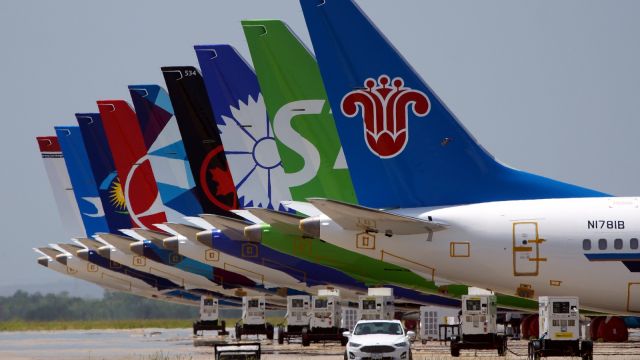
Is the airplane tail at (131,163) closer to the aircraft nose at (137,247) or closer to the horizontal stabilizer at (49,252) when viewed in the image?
the aircraft nose at (137,247)

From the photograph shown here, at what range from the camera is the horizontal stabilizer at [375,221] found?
1206 inches

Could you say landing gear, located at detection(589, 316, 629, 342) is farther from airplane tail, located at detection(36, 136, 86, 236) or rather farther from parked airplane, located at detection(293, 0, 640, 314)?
airplane tail, located at detection(36, 136, 86, 236)

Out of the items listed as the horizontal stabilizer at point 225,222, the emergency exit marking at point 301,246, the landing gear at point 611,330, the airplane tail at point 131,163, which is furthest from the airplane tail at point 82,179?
the emergency exit marking at point 301,246

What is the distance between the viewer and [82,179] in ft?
249

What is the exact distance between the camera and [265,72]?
3928 centimetres

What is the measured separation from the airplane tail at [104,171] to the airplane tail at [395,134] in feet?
116

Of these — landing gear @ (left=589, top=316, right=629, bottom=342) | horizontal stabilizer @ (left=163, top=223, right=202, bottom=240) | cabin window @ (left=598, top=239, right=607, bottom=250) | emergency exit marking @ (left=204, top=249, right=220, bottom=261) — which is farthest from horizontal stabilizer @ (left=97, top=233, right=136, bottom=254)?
cabin window @ (left=598, top=239, right=607, bottom=250)

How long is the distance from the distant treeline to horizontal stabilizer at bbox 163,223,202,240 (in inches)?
3718

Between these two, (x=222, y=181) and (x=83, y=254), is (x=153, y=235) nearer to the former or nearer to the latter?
(x=222, y=181)

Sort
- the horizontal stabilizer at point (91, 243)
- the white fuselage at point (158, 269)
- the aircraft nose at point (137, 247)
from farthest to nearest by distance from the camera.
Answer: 1. the horizontal stabilizer at point (91, 243)
2. the white fuselage at point (158, 269)
3. the aircraft nose at point (137, 247)

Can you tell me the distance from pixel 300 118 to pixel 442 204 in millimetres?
9786

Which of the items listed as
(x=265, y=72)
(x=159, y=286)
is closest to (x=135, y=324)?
(x=159, y=286)

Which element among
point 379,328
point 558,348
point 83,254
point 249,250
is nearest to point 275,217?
point 379,328

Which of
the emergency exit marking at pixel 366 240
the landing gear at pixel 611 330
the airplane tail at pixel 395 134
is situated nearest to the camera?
the emergency exit marking at pixel 366 240
